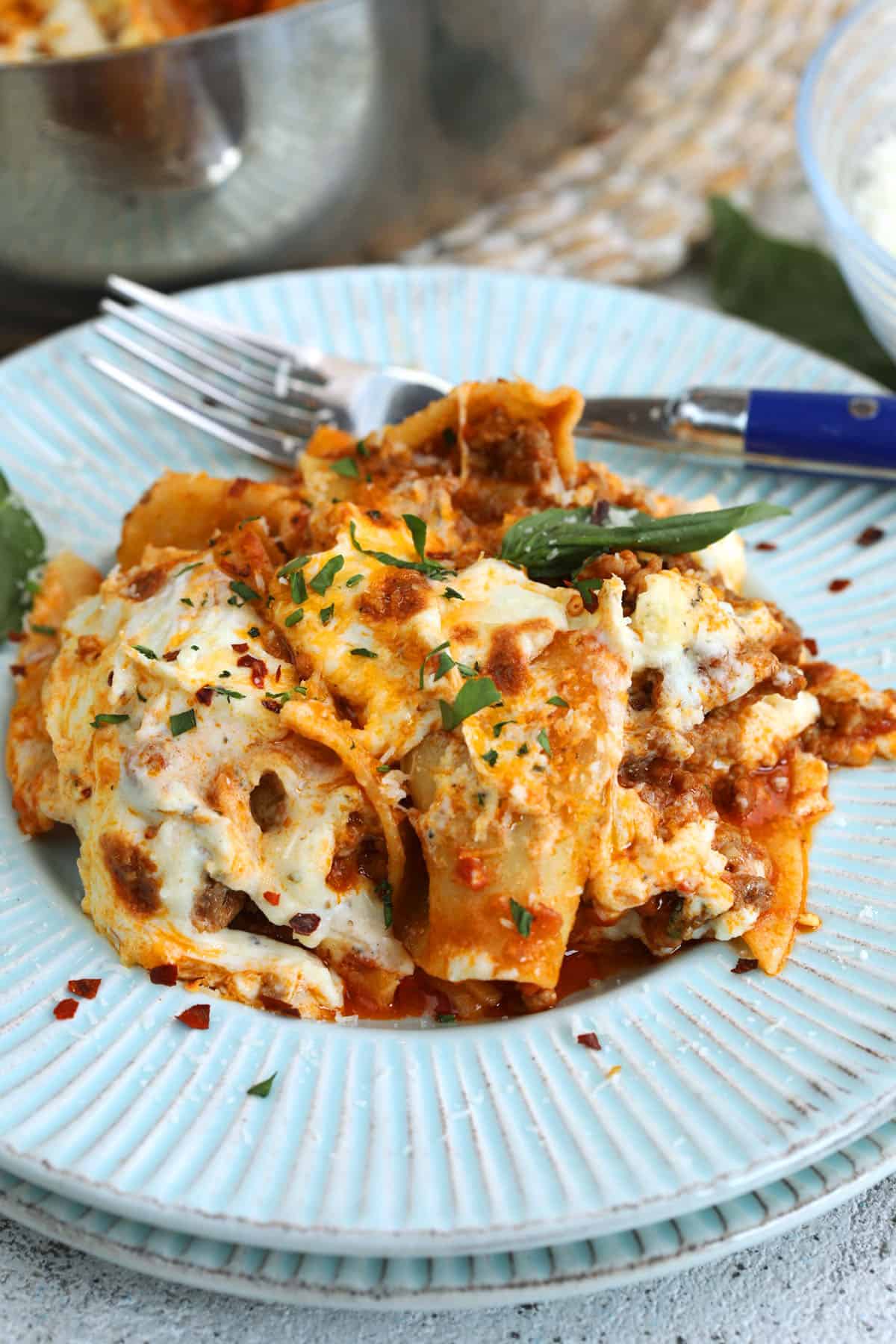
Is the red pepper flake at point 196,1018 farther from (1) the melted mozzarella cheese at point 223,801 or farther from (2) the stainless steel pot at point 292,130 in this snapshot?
(2) the stainless steel pot at point 292,130

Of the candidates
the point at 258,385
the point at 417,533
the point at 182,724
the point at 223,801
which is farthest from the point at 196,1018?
the point at 258,385

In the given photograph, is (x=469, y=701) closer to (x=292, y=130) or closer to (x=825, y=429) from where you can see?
(x=825, y=429)

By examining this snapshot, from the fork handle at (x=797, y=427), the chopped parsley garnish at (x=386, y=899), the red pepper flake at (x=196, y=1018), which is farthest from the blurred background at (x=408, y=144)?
the red pepper flake at (x=196, y=1018)

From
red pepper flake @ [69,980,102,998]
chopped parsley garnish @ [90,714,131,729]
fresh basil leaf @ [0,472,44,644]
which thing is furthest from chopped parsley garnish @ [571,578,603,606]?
fresh basil leaf @ [0,472,44,644]

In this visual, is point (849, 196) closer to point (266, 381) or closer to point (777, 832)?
point (266, 381)

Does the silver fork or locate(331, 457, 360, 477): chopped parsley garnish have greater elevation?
the silver fork

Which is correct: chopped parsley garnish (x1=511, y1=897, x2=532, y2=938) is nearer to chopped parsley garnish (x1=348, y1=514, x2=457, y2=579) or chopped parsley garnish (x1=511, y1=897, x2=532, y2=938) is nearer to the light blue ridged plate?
the light blue ridged plate
